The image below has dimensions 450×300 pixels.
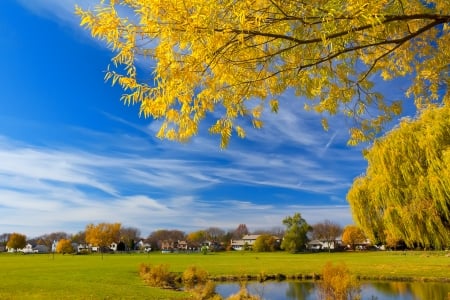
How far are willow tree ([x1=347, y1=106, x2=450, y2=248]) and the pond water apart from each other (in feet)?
27.5

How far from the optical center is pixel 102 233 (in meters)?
79.9

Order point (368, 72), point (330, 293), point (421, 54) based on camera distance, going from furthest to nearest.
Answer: point (330, 293), point (421, 54), point (368, 72)

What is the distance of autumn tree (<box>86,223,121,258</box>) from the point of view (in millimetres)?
79062

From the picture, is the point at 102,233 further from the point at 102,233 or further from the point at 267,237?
the point at 267,237

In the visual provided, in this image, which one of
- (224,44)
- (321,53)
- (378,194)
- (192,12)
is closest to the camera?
(192,12)

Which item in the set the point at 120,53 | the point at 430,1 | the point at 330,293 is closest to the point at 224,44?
the point at 120,53

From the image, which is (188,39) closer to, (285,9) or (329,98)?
(285,9)

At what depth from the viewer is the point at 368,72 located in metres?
7.39

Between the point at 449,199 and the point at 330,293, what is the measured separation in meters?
6.00

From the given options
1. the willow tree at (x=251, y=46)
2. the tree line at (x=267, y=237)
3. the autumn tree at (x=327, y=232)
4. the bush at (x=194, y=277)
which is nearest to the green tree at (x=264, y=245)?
the tree line at (x=267, y=237)

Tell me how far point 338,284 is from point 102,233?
2809 inches

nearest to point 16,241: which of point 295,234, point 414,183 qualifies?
point 295,234

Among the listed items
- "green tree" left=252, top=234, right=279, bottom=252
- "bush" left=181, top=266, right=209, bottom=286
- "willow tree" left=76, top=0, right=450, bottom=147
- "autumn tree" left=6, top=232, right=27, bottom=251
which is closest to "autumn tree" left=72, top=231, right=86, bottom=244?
"autumn tree" left=6, top=232, right=27, bottom=251

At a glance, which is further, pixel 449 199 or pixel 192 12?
pixel 449 199
